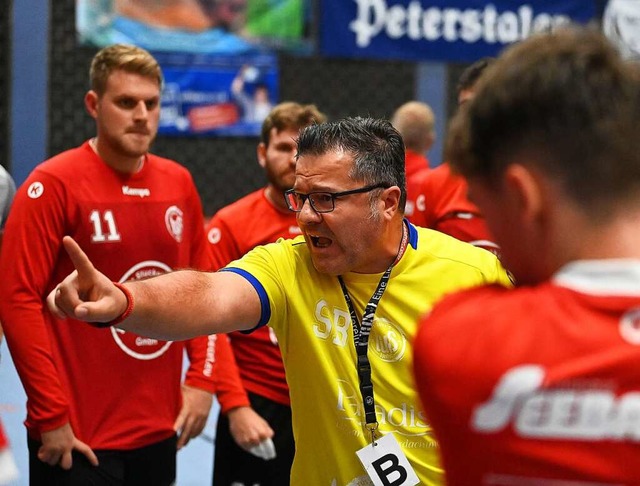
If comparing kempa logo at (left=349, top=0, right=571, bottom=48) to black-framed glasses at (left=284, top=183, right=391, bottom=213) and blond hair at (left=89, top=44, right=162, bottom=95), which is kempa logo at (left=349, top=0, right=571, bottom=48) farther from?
black-framed glasses at (left=284, top=183, right=391, bottom=213)

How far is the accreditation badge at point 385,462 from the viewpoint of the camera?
7.55ft

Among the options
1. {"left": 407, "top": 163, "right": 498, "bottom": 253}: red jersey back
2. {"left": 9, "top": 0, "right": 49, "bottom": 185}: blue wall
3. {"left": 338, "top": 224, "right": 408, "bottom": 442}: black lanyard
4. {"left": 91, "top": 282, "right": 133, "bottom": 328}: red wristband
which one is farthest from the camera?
{"left": 9, "top": 0, "right": 49, "bottom": 185}: blue wall

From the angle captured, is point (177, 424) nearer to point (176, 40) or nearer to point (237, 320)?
point (237, 320)

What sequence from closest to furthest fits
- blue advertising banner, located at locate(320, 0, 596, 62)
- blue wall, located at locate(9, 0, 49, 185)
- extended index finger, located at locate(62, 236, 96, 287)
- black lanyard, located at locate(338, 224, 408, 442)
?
extended index finger, located at locate(62, 236, 96, 287), black lanyard, located at locate(338, 224, 408, 442), blue wall, located at locate(9, 0, 49, 185), blue advertising banner, located at locate(320, 0, 596, 62)

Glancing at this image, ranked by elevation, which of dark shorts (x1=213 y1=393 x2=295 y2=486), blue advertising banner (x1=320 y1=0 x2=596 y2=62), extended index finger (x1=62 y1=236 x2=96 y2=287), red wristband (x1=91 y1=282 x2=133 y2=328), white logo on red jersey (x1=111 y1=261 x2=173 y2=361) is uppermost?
blue advertising banner (x1=320 y1=0 x2=596 y2=62)

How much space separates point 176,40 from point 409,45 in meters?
2.19

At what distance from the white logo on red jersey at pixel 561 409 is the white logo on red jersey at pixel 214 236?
2.77 m

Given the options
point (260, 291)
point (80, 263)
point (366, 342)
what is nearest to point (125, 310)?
point (80, 263)

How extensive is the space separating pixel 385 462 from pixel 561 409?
1.26 m

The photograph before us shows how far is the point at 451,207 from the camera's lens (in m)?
4.09

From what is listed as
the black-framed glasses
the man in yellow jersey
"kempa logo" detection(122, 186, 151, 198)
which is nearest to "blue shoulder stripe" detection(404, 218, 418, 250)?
the man in yellow jersey

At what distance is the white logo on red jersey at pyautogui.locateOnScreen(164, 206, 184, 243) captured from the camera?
3.40 m

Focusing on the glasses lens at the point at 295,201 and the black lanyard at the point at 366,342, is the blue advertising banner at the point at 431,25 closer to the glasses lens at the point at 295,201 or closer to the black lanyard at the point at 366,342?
the glasses lens at the point at 295,201

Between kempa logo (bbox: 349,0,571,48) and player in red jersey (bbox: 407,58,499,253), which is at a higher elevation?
kempa logo (bbox: 349,0,571,48)
